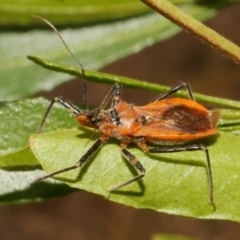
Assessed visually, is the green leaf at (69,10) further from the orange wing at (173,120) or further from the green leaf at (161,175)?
the green leaf at (161,175)

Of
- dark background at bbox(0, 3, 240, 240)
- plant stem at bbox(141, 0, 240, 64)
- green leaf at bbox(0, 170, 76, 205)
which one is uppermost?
plant stem at bbox(141, 0, 240, 64)

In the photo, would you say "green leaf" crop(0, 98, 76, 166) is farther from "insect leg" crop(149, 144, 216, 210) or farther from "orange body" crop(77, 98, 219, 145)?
"insect leg" crop(149, 144, 216, 210)

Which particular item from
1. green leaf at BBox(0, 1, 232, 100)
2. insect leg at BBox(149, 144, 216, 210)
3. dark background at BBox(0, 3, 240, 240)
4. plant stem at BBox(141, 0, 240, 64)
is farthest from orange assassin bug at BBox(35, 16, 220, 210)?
dark background at BBox(0, 3, 240, 240)

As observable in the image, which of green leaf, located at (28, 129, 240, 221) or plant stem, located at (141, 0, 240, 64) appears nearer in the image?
plant stem, located at (141, 0, 240, 64)

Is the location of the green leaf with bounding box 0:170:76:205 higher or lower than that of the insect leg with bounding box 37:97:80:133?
lower

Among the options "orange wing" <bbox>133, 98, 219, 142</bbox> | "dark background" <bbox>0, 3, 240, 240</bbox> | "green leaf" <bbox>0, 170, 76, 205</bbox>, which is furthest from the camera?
"dark background" <bbox>0, 3, 240, 240</bbox>

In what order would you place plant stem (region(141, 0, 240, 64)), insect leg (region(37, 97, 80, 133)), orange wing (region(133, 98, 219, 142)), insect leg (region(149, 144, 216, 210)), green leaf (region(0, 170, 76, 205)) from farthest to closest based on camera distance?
1. orange wing (region(133, 98, 219, 142))
2. insect leg (region(37, 97, 80, 133))
3. green leaf (region(0, 170, 76, 205))
4. insect leg (region(149, 144, 216, 210))
5. plant stem (region(141, 0, 240, 64))
